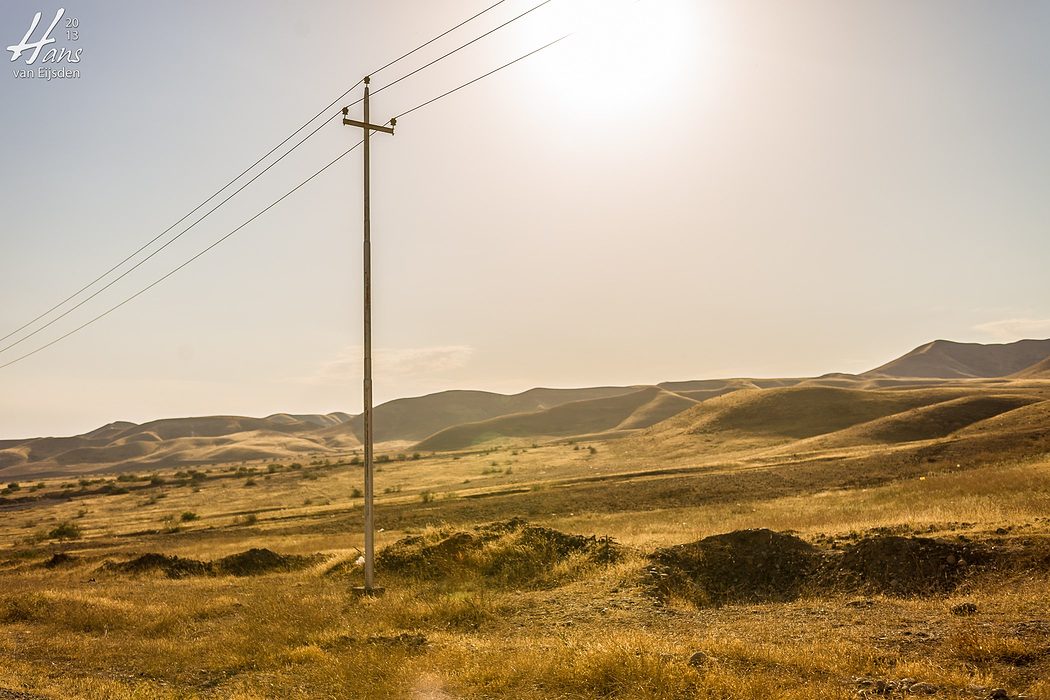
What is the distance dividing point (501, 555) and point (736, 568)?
6577mm

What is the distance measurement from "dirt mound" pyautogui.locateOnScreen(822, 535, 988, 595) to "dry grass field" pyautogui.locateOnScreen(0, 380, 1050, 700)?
0.05 m

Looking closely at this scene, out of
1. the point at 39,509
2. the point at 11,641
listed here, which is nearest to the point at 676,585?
the point at 11,641

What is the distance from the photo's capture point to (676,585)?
595 inches

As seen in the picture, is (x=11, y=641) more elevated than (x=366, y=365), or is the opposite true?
(x=366, y=365)

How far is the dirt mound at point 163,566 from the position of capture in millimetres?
22453

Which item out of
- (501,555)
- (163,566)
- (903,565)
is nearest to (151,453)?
(163,566)

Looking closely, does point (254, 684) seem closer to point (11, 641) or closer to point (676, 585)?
point (11, 641)

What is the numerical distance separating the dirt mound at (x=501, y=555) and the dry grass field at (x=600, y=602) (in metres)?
0.09

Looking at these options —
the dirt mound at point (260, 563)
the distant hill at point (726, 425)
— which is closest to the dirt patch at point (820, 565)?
the dirt mound at point (260, 563)

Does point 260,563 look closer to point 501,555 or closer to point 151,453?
point 501,555

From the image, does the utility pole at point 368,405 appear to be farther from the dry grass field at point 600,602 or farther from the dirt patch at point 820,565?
the dirt patch at point 820,565

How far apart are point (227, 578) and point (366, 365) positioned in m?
10.1

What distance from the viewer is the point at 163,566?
23141mm

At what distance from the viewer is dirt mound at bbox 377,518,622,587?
1755 centimetres
